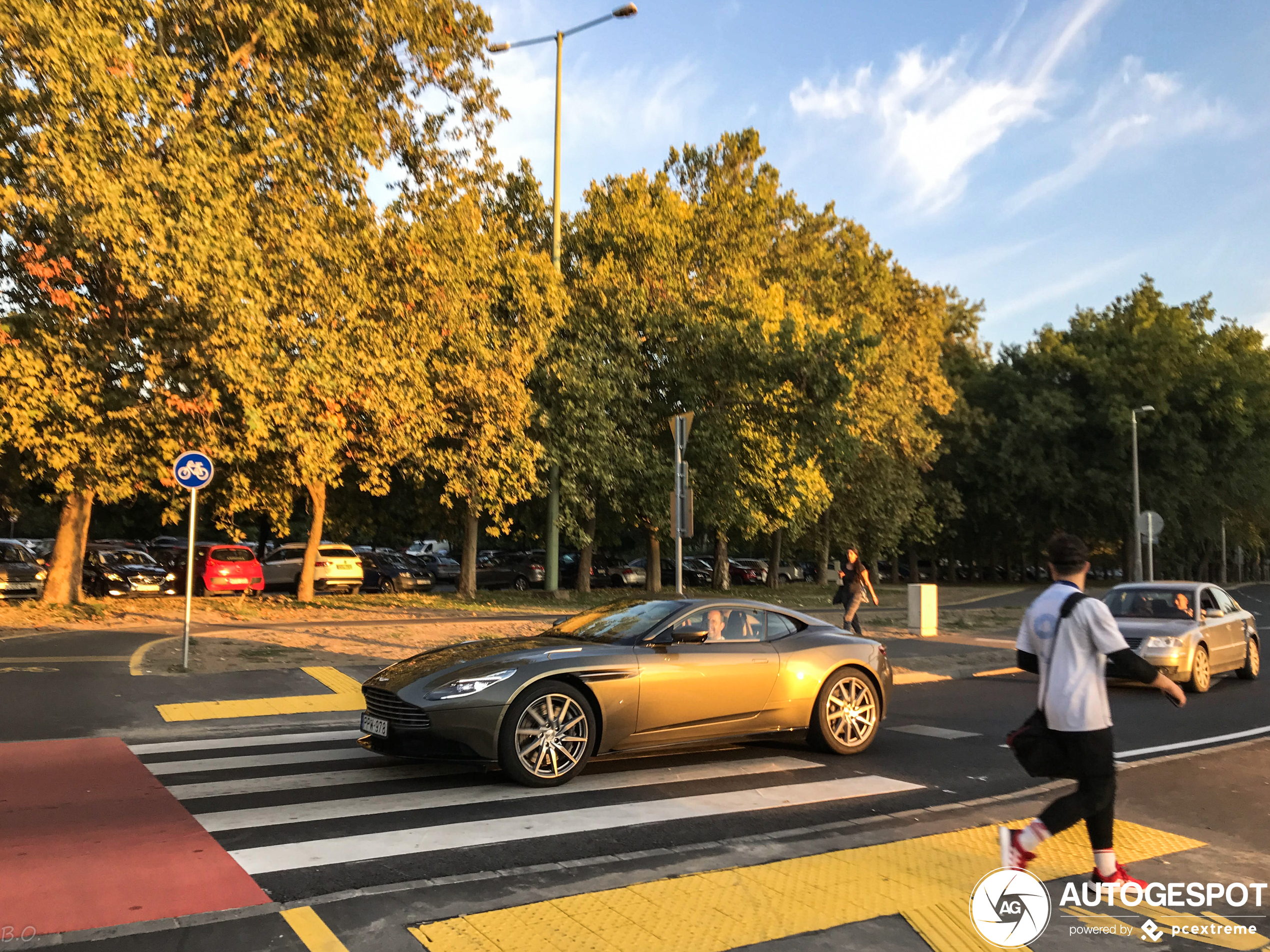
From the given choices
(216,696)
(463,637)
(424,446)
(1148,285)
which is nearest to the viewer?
(216,696)

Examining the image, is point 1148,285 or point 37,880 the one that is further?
point 1148,285

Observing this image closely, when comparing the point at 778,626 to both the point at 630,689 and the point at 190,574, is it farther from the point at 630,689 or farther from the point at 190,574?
the point at 190,574

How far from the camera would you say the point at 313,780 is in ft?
22.9

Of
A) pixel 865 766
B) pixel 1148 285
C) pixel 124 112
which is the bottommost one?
pixel 865 766

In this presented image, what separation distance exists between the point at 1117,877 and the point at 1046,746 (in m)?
0.74

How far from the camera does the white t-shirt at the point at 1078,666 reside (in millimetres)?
4531

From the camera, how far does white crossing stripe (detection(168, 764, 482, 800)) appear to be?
662 cm

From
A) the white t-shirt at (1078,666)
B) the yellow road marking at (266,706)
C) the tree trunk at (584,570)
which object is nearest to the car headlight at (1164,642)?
the white t-shirt at (1078,666)

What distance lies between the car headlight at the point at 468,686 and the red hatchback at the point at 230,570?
23655 millimetres

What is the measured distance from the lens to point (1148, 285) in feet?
163

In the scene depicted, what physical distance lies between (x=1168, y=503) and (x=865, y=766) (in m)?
43.1

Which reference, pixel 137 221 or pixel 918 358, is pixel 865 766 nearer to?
pixel 137 221

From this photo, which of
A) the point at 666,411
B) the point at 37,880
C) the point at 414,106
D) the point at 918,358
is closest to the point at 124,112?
the point at 414,106

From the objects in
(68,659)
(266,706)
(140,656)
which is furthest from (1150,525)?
(68,659)
